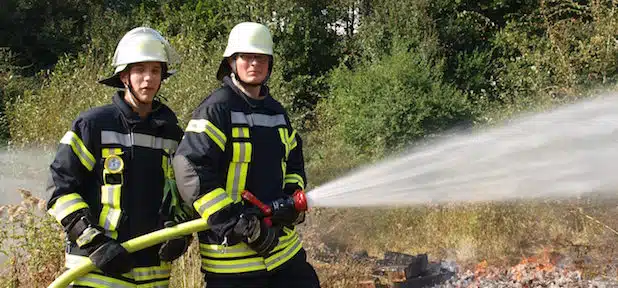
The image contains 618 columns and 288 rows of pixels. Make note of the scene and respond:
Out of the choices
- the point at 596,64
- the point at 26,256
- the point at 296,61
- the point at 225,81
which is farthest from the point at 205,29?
the point at 225,81

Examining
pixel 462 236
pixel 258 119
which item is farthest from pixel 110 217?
pixel 462 236

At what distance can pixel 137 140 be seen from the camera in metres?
3.28

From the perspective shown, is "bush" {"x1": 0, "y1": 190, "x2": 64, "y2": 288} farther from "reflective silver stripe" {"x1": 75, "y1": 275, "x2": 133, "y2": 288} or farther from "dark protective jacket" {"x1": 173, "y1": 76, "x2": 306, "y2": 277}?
"dark protective jacket" {"x1": 173, "y1": 76, "x2": 306, "y2": 277}

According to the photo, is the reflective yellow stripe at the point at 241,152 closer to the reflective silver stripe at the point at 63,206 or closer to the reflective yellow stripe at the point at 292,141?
the reflective yellow stripe at the point at 292,141

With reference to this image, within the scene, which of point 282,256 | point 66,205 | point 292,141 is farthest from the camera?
point 292,141

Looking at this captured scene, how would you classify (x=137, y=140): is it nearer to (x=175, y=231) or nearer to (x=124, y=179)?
(x=124, y=179)

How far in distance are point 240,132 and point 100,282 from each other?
971 millimetres

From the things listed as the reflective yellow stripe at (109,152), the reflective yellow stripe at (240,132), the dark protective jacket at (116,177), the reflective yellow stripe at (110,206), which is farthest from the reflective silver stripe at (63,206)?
the reflective yellow stripe at (240,132)

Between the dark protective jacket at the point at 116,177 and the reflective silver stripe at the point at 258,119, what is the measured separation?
36cm

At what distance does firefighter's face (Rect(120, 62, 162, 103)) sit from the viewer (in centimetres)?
330

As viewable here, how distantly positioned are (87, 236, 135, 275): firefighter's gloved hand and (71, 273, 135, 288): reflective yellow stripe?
0.06 metres

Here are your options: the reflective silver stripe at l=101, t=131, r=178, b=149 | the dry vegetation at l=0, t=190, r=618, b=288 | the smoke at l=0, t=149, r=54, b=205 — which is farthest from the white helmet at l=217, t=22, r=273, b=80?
the smoke at l=0, t=149, r=54, b=205

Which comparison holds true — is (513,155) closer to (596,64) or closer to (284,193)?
(284,193)

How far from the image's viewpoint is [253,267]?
3.40 m
